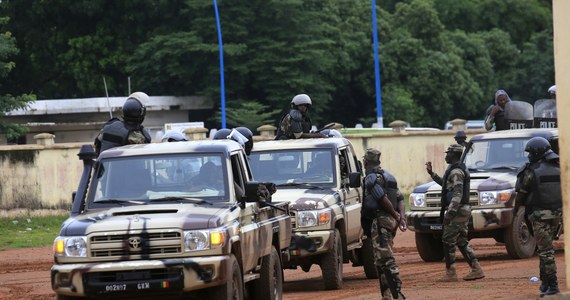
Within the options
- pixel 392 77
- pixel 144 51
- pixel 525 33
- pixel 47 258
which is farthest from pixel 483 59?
pixel 47 258

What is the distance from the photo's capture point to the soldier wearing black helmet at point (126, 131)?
48.9 ft

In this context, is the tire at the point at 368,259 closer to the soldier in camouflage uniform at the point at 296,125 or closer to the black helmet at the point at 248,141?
the soldier in camouflage uniform at the point at 296,125

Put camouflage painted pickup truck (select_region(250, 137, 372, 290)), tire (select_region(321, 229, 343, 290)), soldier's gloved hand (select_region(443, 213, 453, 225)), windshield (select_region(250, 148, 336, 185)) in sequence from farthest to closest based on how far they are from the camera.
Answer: windshield (select_region(250, 148, 336, 185)), soldier's gloved hand (select_region(443, 213, 453, 225)), tire (select_region(321, 229, 343, 290)), camouflage painted pickup truck (select_region(250, 137, 372, 290))

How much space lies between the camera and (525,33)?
7538cm

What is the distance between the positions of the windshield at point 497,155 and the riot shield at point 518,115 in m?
2.53

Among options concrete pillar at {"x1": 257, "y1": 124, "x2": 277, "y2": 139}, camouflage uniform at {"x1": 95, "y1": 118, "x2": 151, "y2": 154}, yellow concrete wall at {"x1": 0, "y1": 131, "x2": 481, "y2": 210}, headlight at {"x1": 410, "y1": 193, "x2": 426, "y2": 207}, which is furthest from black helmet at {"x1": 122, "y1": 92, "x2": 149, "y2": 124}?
concrete pillar at {"x1": 257, "y1": 124, "x2": 277, "y2": 139}

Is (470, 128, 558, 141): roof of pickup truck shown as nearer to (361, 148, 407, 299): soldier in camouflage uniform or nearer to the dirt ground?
the dirt ground

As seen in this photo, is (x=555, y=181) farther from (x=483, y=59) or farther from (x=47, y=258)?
(x=483, y=59)

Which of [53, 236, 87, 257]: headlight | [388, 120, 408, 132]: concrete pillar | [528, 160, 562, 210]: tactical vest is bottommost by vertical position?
[53, 236, 87, 257]: headlight

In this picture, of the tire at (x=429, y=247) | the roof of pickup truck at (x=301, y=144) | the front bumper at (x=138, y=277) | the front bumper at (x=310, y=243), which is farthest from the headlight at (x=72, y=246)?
the tire at (x=429, y=247)

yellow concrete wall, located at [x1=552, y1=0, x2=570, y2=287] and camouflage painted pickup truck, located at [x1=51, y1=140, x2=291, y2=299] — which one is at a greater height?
yellow concrete wall, located at [x1=552, y1=0, x2=570, y2=287]

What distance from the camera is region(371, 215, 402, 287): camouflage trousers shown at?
14523 mm

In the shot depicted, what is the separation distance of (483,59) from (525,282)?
162ft

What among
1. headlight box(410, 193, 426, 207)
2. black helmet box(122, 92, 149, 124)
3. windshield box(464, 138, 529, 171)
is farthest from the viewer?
windshield box(464, 138, 529, 171)
